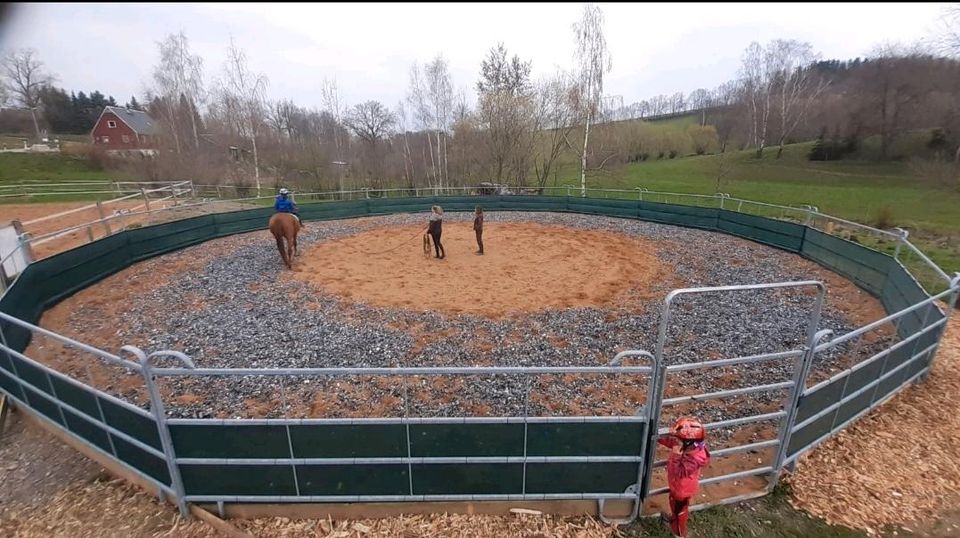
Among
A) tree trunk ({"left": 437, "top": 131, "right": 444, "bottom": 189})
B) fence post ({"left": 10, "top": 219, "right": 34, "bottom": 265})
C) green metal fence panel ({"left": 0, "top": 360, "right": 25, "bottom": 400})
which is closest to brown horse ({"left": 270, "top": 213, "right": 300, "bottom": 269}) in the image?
fence post ({"left": 10, "top": 219, "right": 34, "bottom": 265})

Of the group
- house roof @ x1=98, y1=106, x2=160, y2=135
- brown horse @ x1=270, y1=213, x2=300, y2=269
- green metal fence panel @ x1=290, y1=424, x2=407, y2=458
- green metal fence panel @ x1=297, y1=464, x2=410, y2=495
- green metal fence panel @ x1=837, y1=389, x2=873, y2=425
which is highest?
house roof @ x1=98, y1=106, x2=160, y2=135

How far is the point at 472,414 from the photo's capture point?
5426mm

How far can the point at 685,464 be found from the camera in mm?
3699

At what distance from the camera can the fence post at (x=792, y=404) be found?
13.2 ft

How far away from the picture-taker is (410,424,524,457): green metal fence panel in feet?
12.6

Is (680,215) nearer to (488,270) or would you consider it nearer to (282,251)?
(488,270)

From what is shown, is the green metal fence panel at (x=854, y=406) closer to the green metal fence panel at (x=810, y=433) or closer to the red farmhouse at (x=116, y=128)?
the green metal fence panel at (x=810, y=433)

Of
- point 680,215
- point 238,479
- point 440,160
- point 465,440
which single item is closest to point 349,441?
point 465,440

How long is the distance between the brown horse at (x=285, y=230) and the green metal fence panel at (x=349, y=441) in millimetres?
8992

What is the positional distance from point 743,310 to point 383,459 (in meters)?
8.09

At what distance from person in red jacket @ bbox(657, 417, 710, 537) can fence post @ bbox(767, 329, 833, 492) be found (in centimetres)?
126

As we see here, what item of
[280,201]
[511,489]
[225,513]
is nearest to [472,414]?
[511,489]

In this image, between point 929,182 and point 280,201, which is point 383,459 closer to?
point 280,201

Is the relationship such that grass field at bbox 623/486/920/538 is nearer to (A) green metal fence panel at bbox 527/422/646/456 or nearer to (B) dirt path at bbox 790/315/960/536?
(B) dirt path at bbox 790/315/960/536
